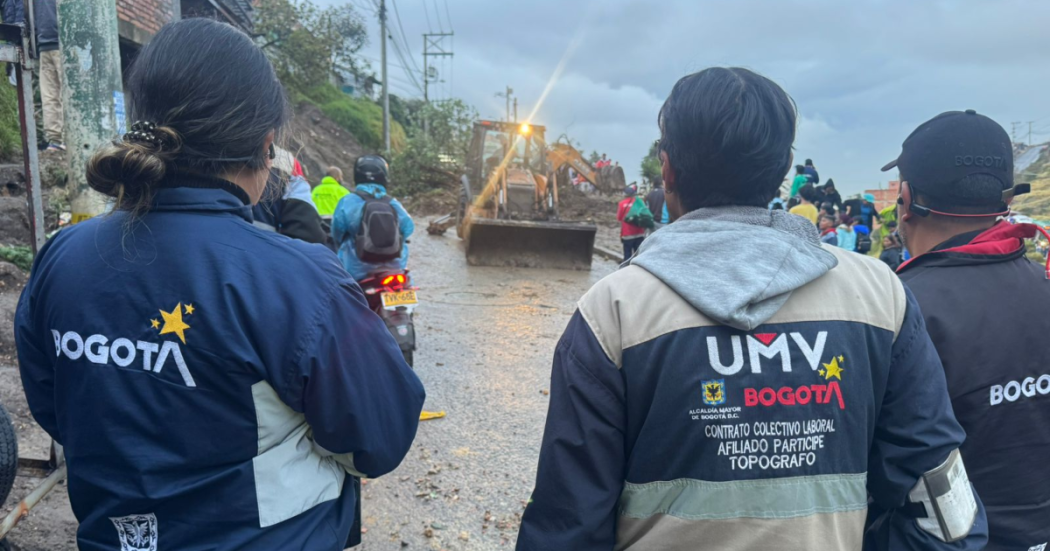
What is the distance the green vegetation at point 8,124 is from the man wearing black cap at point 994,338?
28.1 ft

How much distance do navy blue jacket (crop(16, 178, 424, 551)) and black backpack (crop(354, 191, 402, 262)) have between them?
11.7ft

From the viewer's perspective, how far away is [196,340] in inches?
50.1

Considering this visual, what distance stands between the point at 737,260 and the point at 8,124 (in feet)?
29.4

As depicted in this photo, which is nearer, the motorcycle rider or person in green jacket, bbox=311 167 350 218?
the motorcycle rider

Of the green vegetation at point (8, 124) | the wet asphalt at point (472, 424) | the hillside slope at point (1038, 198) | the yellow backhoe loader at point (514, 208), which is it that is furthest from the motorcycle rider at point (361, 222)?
the hillside slope at point (1038, 198)

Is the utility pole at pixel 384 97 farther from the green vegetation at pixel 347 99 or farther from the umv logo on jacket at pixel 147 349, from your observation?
the umv logo on jacket at pixel 147 349

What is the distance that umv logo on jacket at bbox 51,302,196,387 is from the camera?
128cm

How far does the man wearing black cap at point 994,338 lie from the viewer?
66.5 inches

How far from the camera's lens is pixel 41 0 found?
5.48 metres

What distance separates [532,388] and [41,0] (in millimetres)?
5124

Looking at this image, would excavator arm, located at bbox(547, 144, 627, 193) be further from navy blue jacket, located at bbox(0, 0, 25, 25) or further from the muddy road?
navy blue jacket, located at bbox(0, 0, 25, 25)

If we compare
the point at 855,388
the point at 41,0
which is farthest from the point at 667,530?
the point at 41,0

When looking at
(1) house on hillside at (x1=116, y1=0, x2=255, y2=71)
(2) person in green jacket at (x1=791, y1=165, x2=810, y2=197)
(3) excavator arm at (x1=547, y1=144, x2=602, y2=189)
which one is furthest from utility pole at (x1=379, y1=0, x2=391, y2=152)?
(2) person in green jacket at (x1=791, y1=165, x2=810, y2=197)

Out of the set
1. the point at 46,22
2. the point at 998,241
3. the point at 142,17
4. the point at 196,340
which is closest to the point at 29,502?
the point at 196,340
